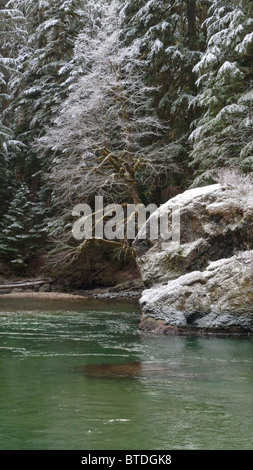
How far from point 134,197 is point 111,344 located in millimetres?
11054

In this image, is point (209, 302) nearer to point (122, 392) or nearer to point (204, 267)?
point (204, 267)

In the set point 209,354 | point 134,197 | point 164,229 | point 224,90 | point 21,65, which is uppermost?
point 21,65

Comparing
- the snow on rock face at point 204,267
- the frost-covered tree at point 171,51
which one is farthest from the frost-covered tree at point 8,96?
the snow on rock face at point 204,267

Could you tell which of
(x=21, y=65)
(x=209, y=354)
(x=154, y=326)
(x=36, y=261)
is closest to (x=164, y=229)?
(x=154, y=326)

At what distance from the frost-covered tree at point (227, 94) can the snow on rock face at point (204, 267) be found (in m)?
3.26

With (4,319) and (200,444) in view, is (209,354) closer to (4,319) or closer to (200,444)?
(200,444)

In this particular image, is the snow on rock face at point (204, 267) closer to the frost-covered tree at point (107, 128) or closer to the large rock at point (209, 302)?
the large rock at point (209, 302)

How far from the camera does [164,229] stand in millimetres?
13188

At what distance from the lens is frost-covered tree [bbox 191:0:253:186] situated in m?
16.0

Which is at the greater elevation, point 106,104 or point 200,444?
point 106,104

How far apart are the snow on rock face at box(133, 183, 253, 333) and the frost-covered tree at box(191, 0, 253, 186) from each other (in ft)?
10.7

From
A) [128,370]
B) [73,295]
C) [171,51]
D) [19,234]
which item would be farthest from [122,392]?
[19,234]

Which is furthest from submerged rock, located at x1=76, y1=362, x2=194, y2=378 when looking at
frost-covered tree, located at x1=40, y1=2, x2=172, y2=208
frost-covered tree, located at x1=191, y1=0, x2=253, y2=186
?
frost-covered tree, located at x1=40, y1=2, x2=172, y2=208

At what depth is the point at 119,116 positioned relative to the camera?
20594 mm
